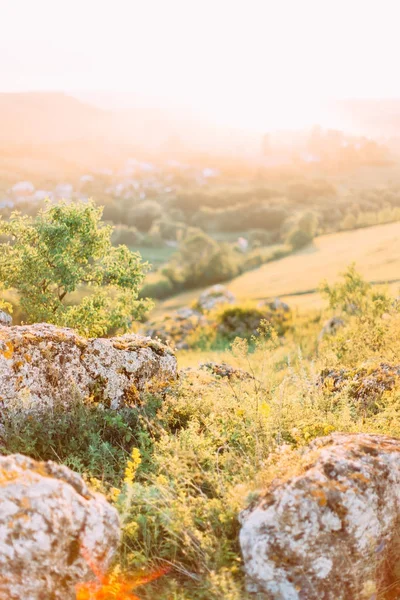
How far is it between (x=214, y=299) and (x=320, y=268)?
52.1 ft

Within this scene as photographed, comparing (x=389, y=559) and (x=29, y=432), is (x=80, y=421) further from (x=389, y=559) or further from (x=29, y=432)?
(x=389, y=559)

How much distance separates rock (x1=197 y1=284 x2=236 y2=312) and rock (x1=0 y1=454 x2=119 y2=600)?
33510 millimetres

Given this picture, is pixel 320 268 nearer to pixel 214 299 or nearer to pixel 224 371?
pixel 214 299

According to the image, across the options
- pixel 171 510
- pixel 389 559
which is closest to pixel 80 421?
pixel 171 510

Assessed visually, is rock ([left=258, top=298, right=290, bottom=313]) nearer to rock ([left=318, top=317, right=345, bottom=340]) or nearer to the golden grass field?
the golden grass field

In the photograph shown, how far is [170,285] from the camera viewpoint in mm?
73500

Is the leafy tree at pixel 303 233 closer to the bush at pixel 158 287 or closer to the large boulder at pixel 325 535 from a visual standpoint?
the bush at pixel 158 287

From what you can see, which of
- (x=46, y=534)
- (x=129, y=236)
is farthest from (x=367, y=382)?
(x=129, y=236)

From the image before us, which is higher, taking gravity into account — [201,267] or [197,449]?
[197,449]

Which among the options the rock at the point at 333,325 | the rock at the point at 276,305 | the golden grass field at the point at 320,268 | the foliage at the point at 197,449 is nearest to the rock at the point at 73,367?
the foliage at the point at 197,449

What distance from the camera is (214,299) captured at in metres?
41.2

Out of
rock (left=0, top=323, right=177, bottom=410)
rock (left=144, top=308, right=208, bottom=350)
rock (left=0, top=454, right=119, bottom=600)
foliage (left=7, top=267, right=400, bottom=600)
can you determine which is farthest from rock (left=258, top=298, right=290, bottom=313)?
rock (left=0, top=454, right=119, bottom=600)

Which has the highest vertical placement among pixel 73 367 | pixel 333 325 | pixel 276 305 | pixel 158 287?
pixel 73 367

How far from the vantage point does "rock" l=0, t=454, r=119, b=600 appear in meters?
4.36
